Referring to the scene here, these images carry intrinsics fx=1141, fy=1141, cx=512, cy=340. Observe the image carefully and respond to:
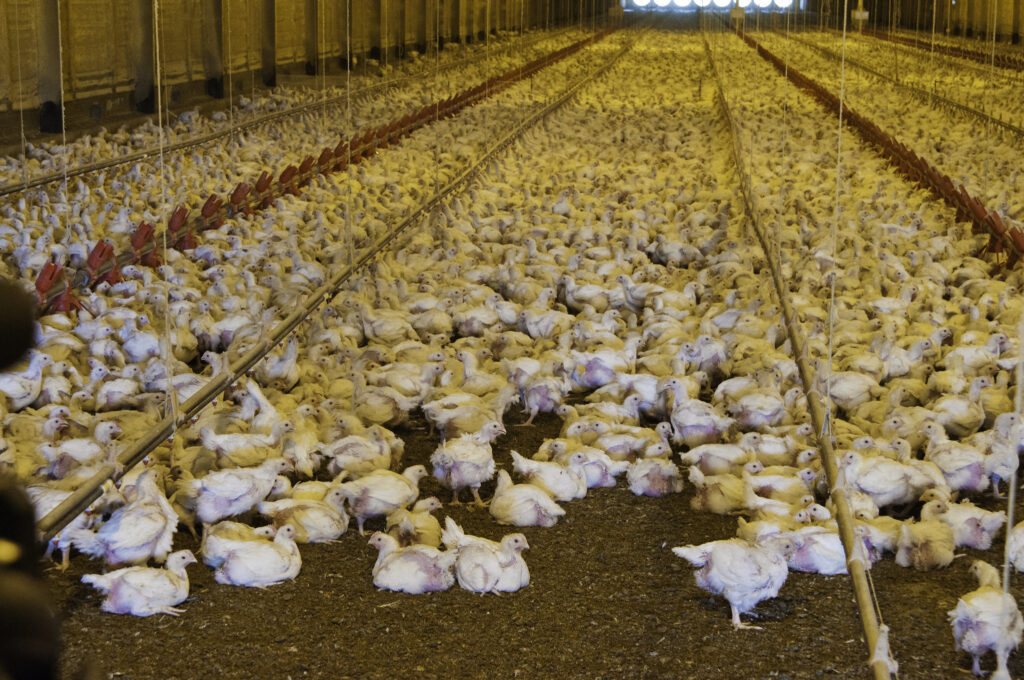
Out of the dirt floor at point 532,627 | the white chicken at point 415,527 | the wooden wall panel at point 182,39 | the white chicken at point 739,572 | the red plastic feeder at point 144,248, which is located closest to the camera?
the dirt floor at point 532,627

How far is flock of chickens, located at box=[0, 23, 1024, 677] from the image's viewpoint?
12.9 feet

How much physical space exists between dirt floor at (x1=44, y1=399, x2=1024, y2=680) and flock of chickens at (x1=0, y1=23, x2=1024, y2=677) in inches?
3.8

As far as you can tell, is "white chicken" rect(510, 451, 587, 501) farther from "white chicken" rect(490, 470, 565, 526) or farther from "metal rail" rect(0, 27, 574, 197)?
"metal rail" rect(0, 27, 574, 197)

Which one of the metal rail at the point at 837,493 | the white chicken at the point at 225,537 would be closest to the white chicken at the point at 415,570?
the white chicken at the point at 225,537

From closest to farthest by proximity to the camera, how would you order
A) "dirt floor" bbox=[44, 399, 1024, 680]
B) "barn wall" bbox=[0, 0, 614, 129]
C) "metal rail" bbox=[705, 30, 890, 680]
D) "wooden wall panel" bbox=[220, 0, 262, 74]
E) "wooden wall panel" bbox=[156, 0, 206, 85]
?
1. "metal rail" bbox=[705, 30, 890, 680]
2. "dirt floor" bbox=[44, 399, 1024, 680]
3. "barn wall" bbox=[0, 0, 614, 129]
4. "wooden wall panel" bbox=[156, 0, 206, 85]
5. "wooden wall panel" bbox=[220, 0, 262, 74]

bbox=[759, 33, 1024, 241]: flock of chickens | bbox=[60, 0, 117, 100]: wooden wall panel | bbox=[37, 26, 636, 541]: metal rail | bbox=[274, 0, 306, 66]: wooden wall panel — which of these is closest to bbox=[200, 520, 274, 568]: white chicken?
bbox=[37, 26, 636, 541]: metal rail

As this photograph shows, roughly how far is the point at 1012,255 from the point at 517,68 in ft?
64.7

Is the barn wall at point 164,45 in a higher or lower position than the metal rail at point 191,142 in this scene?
higher

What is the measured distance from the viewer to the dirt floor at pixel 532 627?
11.1 ft

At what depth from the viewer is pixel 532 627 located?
365cm

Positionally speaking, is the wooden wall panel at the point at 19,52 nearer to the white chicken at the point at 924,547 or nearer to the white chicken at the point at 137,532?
the white chicken at the point at 137,532

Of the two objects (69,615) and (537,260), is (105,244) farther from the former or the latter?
(69,615)

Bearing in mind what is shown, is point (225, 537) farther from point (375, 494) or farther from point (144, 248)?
point (144, 248)

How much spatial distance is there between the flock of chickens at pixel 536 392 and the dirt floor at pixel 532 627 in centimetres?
10
